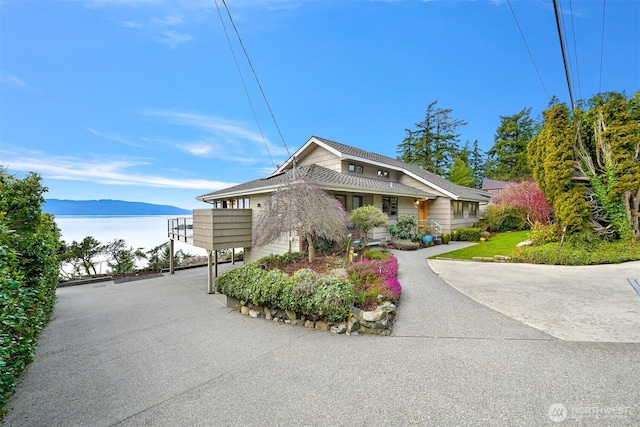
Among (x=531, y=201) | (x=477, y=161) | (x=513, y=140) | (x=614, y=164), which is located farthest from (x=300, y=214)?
(x=477, y=161)

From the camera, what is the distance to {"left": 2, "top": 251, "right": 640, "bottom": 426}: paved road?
2705 millimetres

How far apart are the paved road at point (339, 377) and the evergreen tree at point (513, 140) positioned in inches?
1452

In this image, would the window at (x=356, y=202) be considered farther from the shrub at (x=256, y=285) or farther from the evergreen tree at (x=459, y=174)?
the evergreen tree at (x=459, y=174)

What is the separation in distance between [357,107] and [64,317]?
21.4 m

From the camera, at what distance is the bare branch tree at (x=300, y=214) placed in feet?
25.9

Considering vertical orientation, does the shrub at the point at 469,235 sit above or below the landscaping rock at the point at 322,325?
above

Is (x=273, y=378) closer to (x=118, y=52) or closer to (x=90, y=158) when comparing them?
(x=118, y=52)

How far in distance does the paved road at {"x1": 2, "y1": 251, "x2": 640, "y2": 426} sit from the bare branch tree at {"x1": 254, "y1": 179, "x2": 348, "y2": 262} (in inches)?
125

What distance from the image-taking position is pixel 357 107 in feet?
69.8

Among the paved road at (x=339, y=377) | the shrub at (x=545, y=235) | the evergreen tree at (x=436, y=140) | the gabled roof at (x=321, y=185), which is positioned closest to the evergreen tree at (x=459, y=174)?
the evergreen tree at (x=436, y=140)

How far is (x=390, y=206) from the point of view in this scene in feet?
48.6

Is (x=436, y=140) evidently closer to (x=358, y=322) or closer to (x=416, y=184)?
(x=416, y=184)

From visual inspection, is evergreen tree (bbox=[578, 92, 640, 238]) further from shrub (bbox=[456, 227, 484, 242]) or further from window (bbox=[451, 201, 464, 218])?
window (bbox=[451, 201, 464, 218])

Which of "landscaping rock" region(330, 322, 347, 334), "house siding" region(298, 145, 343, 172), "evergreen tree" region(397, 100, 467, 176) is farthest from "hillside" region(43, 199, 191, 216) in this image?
"evergreen tree" region(397, 100, 467, 176)
